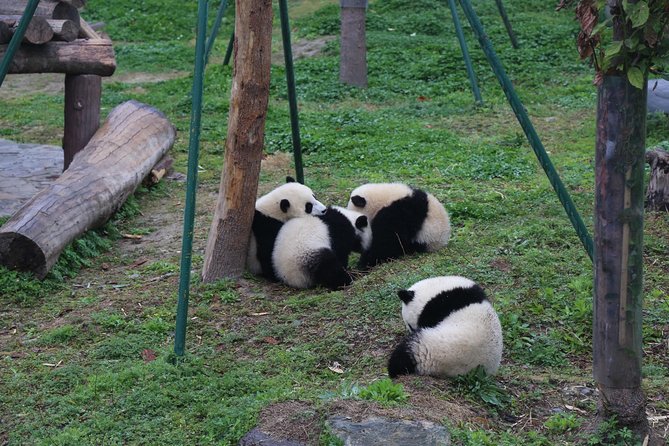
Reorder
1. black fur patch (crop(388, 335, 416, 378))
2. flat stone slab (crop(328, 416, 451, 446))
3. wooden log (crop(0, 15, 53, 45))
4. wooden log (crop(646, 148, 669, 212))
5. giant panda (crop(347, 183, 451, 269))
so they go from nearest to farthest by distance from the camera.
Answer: flat stone slab (crop(328, 416, 451, 446)) → black fur patch (crop(388, 335, 416, 378)) → giant panda (crop(347, 183, 451, 269)) → wooden log (crop(646, 148, 669, 212)) → wooden log (crop(0, 15, 53, 45))

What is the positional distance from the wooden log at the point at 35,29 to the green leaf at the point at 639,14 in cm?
542

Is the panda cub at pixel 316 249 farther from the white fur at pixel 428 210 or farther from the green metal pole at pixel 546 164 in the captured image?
the green metal pole at pixel 546 164

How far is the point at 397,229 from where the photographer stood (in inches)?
241

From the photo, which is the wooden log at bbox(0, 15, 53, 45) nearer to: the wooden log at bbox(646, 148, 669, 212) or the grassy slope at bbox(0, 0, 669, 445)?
the grassy slope at bbox(0, 0, 669, 445)

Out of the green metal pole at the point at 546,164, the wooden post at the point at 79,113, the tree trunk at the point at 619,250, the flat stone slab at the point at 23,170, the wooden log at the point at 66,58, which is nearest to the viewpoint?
the tree trunk at the point at 619,250

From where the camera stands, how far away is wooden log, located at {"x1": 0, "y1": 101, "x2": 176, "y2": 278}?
585 cm

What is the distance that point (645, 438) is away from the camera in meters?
3.44

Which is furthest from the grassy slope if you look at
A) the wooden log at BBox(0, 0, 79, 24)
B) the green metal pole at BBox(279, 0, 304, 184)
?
the wooden log at BBox(0, 0, 79, 24)

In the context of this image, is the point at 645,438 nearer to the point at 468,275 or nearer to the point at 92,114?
the point at 468,275

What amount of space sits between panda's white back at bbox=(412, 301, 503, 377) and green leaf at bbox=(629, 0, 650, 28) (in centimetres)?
161

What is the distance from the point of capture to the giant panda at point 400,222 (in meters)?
6.11

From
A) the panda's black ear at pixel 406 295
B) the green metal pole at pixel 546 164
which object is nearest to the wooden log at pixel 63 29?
the green metal pole at pixel 546 164

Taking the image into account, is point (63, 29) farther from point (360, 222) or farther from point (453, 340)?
point (453, 340)

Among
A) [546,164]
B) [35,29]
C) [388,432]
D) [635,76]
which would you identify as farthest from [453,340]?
[35,29]
